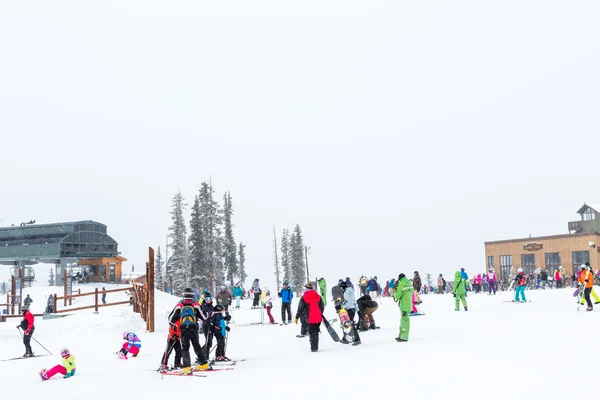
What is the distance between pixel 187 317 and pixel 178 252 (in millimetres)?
54675

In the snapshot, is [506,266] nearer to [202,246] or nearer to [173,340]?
[202,246]

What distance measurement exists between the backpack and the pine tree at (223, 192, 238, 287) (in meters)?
55.1

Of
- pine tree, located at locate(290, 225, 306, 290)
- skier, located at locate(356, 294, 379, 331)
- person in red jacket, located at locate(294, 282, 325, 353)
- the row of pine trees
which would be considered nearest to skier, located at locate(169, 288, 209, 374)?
person in red jacket, located at locate(294, 282, 325, 353)

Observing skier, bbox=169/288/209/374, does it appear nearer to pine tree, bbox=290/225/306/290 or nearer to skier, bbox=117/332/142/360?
skier, bbox=117/332/142/360

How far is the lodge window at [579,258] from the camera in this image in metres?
48.5

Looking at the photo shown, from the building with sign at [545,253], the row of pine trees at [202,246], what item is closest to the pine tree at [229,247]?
the row of pine trees at [202,246]

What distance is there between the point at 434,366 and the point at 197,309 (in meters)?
5.15

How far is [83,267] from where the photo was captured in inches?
2389

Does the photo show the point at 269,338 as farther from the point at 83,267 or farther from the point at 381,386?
the point at 83,267

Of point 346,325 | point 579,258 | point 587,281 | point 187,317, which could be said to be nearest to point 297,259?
point 579,258

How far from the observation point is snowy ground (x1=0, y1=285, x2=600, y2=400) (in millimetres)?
8453

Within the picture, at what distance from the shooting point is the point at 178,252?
64750 millimetres

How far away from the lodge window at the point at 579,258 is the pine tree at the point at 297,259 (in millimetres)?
40903

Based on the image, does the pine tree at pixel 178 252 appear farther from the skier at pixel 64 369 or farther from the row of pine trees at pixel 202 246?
the skier at pixel 64 369
